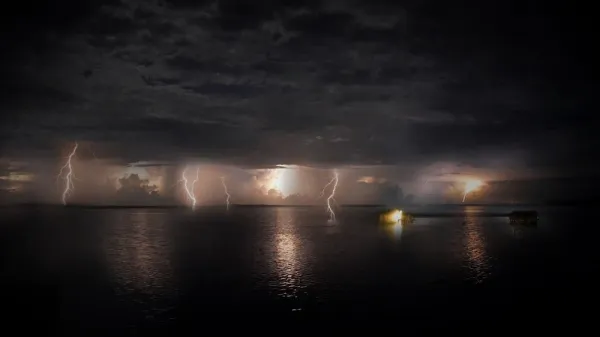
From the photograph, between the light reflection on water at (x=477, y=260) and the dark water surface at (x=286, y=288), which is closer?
the dark water surface at (x=286, y=288)

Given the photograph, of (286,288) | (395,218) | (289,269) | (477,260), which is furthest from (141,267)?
(395,218)

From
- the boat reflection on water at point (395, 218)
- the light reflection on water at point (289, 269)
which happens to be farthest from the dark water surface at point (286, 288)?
the boat reflection on water at point (395, 218)

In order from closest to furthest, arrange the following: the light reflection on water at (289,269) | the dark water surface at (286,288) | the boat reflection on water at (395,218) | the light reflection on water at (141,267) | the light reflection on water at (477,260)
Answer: the dark water surface at (286,288) → the light reflection on water at (289,269) → the light reflection on water at (141,267) → the light reflection on water at (477,260) → the boat reflection on water at (395,218)

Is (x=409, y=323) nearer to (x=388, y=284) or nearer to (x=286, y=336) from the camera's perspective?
(x=286, y=336)

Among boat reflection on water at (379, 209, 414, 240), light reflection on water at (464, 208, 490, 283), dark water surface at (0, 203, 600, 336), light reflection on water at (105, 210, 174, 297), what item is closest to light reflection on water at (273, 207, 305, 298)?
dark water surface at (0, 203, 600, 336)

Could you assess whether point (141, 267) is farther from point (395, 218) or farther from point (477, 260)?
point (395, 218)

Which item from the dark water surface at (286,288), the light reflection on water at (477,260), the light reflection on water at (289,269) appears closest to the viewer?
the dark water surface at (286,288)

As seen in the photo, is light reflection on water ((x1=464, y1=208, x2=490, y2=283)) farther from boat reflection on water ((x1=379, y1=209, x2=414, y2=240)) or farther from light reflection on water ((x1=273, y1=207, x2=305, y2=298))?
boat reflection on water ((x1=379, y1=209, x2=414, y2=240))

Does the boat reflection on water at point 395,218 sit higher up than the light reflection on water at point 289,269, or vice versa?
the boat reflection on water at point 395,218

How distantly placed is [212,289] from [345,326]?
67.7 ft

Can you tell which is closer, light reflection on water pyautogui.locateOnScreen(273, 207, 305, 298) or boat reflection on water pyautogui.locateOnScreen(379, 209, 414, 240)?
light reflection on water pyautogui.locateOnScreen(273, 207, 305, 298)

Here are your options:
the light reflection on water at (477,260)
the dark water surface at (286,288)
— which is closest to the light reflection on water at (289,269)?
the dark water surface at (286,288)

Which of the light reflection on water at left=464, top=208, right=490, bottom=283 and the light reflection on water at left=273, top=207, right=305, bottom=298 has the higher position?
the light reflection on water at left=464, top=208, right=490, bottom=283

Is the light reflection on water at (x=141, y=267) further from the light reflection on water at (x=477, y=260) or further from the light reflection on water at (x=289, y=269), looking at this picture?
A: the light reflection on water at (x=477, y=260)
